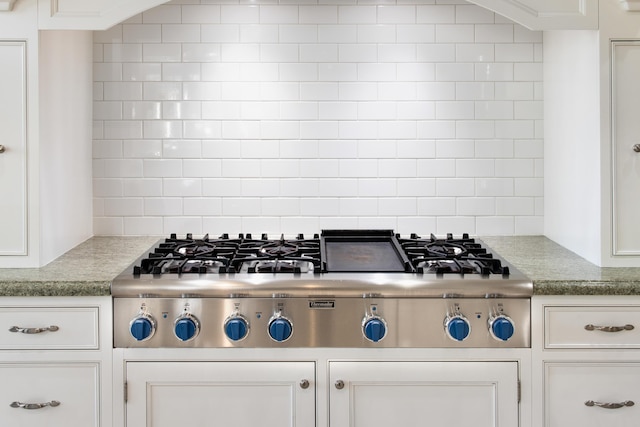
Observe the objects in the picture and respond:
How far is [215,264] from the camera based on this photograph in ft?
7.88

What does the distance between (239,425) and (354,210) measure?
1175 millimetres

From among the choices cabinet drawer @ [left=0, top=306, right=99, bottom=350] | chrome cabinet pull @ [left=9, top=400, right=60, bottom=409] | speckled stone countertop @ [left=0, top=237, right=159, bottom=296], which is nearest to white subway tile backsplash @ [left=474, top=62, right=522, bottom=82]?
speckled stone countertop @ [left=0, top=237, right=159, bottom=296]

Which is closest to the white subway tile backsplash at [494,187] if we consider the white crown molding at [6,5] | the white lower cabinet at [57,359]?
the white lower cabinet at [57,359]

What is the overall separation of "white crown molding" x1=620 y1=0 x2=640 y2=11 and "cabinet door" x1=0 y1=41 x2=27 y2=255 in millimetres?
2098

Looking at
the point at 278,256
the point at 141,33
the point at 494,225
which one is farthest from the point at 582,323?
the point at 141,33

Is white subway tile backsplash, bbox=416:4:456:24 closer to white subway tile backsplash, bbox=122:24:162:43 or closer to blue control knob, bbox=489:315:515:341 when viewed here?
white subway tile backsplash, bbox=122:24:162:43

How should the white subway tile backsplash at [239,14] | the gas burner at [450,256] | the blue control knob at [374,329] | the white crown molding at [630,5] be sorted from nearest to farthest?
the blue control knob at [374,329] → the gas burner at [450,256] → the white crown molding at [630,5] → the white subway tile backsplash at [239,14]

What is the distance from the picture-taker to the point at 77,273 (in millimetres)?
2332

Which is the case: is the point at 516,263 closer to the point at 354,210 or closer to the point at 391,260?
the point at 391,260

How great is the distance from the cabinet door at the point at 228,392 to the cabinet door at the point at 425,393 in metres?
0.11

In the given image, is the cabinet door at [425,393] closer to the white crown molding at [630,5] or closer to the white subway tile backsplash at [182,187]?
the white subway tile backsplash at [182,187]

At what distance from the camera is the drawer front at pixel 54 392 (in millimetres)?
2238

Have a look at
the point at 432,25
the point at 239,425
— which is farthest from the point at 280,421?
the point at 432,25

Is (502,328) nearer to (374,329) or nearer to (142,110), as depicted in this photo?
(374,329)
